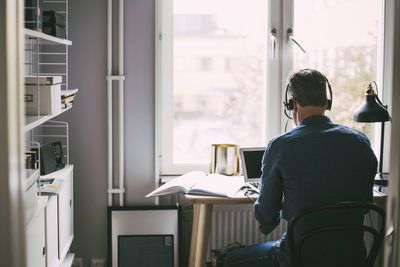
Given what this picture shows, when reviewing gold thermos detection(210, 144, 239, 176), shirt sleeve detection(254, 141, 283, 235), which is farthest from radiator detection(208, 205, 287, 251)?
shirt sleeve detection(254, 141, 283, 235)

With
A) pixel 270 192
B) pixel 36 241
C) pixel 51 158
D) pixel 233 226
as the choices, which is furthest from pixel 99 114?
pixel 270 192

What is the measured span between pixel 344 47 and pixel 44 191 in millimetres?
1897

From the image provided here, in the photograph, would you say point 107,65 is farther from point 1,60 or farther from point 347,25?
point 1,60

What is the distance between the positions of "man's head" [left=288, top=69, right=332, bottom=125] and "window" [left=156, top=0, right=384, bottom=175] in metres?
1.07

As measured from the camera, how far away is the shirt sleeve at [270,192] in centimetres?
196

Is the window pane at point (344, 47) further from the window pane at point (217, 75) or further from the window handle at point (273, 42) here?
the window pane at point (217, 75)

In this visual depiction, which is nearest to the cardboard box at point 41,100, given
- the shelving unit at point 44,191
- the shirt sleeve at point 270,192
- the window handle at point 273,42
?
the shelving unit at point 44,191

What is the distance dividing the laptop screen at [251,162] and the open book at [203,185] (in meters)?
0.06

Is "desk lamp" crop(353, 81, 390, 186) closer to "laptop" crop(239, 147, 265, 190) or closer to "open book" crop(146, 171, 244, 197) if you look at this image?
"laptop" crop(239, 147, 265, 190)

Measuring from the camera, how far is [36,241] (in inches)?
81.3

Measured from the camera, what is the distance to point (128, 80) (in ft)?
10.1

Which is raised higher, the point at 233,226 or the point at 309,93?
the point at 309,93

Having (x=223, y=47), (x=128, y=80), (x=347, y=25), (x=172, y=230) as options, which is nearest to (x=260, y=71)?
(x=223, y=47)

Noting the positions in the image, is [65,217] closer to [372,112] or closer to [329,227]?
[329,227]
